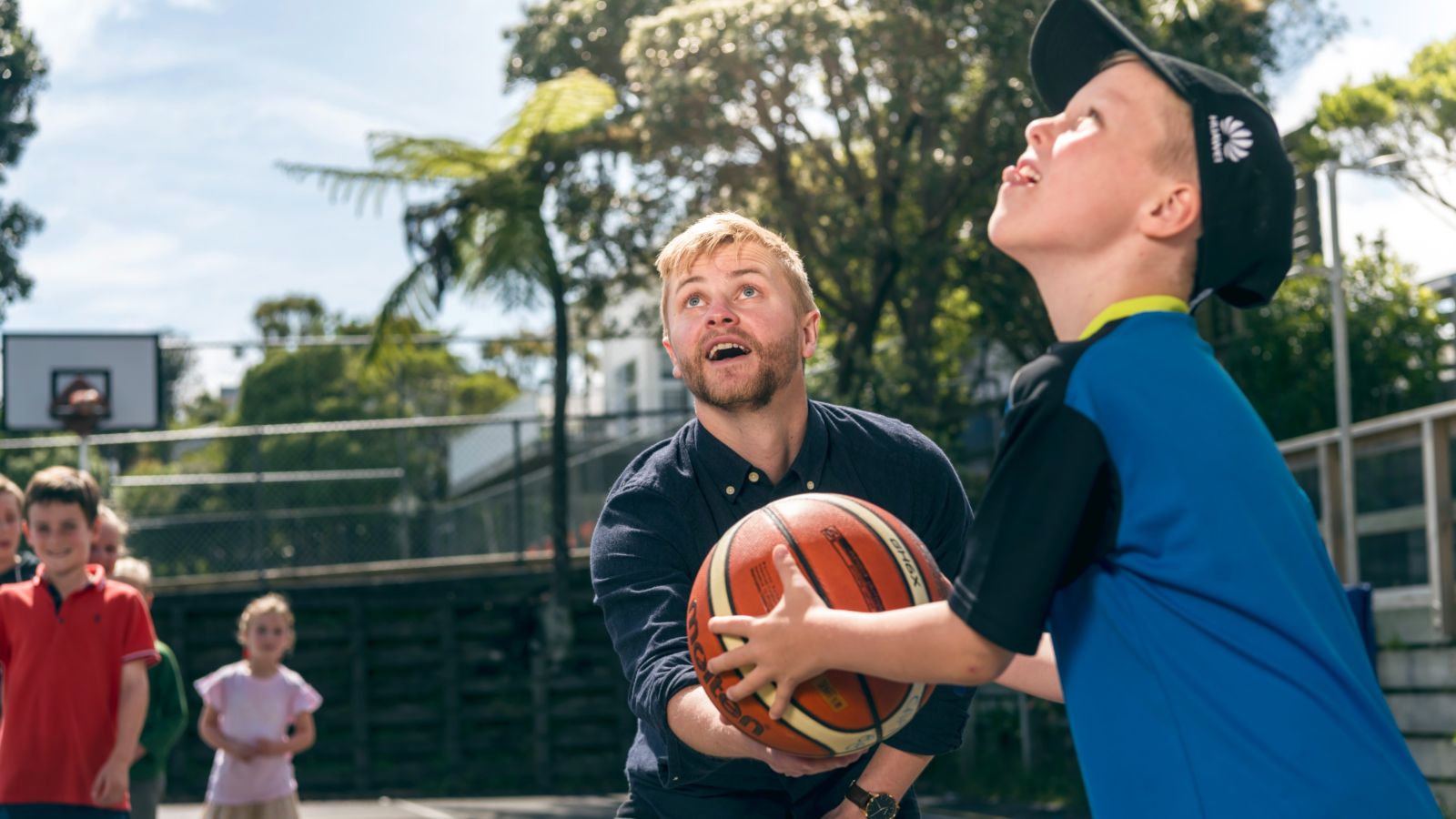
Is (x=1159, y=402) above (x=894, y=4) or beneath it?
beneath

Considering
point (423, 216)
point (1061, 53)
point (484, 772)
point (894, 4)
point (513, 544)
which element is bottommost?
point (484, 772)

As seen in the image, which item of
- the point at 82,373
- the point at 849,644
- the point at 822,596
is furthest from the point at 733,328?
the point at 82,373

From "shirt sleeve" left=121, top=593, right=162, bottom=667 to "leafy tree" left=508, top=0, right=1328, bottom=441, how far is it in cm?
1263

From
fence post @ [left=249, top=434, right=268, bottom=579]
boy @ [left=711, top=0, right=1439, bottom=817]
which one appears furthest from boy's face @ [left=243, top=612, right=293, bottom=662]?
fence post @ [left=249, top=434, right=268, bottom=579]

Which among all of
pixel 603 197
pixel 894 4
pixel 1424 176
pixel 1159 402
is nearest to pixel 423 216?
pixel 603 197

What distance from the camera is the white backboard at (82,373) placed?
21.4 m

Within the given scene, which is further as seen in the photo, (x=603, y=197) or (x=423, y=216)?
(x=603, y=197)

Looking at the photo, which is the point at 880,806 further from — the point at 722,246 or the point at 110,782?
the point at 110,782

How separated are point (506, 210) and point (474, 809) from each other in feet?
23.7

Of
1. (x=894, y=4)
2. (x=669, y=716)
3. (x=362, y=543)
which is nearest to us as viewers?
(x=669, y=716)

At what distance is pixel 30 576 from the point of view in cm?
708

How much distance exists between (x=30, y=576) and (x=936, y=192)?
14.1 m

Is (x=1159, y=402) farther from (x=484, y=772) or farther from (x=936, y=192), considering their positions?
(x=484, y=772)

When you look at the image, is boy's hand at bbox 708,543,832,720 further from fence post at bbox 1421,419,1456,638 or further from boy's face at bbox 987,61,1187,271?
fence post at bbox 1421,419,1456,638
